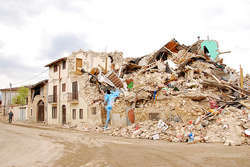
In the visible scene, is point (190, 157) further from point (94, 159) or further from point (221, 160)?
point (94, 159)

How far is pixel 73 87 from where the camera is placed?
25.5 m

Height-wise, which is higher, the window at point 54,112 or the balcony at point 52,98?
the balcony at point 52,98

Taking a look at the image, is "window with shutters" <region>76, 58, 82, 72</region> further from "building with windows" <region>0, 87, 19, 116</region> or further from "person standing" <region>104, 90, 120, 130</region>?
"building with windows" <region>0, 87, 19, 116</region>

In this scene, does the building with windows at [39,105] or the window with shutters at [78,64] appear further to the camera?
the building with windows at [39,105]

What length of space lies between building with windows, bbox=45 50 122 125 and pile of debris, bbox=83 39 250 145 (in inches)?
94.9

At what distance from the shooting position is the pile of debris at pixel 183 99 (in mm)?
12125

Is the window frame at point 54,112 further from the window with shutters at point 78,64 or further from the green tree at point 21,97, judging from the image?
the green tree at point 21,97

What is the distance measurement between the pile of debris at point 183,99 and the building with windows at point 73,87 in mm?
2410

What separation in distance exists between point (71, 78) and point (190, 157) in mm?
20672

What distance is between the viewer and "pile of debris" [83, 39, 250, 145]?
1212 centimetres

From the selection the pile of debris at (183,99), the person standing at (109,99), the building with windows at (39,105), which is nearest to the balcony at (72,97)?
the pile of debris at (183,99)

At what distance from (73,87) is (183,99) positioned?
14963mm

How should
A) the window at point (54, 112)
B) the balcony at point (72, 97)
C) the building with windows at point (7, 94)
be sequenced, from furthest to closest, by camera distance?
1. the building with windows at point (7, 94)
2. the window at point (54, 112)
3. the balcony at point (72, 97)

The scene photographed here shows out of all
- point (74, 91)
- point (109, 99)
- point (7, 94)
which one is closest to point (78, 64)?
point (74, 91)
